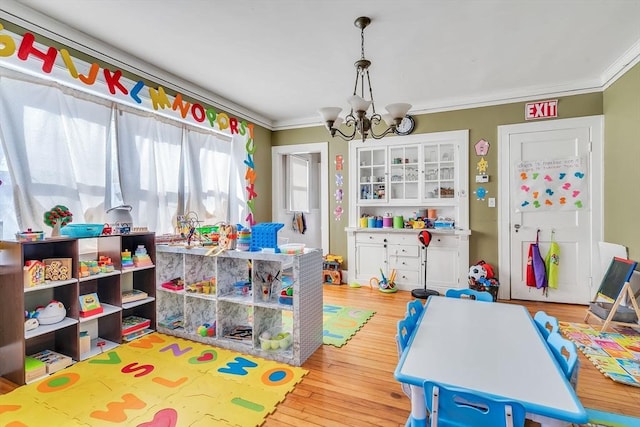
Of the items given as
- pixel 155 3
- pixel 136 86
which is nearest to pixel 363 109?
pixel 155 3

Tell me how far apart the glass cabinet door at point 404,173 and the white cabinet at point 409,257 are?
58 cm

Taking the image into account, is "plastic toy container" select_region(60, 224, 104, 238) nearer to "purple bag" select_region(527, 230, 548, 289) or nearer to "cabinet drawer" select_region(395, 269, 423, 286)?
"cabinet drawer" select_region(395, 269, 423, 286)

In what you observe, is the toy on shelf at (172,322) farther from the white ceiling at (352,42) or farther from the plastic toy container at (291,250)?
the white ceiling at (352,42)

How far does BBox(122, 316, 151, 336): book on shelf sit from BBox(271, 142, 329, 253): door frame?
272 cm

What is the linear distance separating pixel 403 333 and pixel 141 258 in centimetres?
258

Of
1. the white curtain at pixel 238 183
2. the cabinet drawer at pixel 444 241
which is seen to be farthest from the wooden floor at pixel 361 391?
the white curtain at pixel 238 183

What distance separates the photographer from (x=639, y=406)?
1929 millimetres

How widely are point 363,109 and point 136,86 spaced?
215 centimetres

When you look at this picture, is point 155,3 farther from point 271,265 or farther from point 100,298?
point 100,298

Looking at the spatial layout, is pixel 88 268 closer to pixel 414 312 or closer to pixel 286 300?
pixel 286 300

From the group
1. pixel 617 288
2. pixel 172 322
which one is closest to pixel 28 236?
pixel 172 322

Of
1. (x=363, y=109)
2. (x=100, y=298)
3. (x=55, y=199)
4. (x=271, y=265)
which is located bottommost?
(x=100, y=298)

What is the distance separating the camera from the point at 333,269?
503cm

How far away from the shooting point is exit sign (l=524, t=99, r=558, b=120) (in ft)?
12.7
